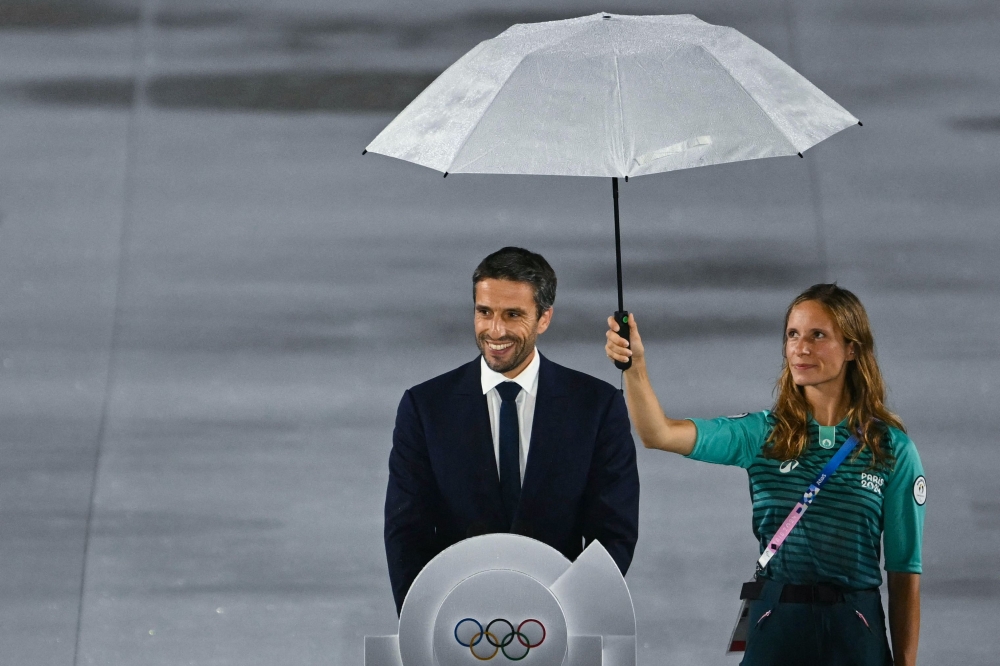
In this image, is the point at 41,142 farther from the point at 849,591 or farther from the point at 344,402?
the point at 849,591

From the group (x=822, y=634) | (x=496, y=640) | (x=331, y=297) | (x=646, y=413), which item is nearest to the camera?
(x=496, y=640)

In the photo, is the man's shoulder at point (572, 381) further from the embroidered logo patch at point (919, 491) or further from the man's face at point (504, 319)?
the embroidered logo patch at point (919, 491)

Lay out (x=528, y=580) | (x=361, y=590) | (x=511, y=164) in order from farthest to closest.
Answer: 1. (x=361, y=590)
2. (x=511, y=164)
3. (x=528, y=580)

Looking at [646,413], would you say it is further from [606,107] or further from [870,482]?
[606,107]

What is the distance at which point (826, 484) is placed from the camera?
2.57m

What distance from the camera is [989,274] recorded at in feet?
14.9

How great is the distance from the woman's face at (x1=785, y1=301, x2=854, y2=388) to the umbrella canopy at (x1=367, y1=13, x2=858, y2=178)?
1.14ft

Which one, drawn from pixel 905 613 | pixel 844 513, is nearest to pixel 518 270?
pixel 844 513

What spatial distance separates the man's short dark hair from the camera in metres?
2.57

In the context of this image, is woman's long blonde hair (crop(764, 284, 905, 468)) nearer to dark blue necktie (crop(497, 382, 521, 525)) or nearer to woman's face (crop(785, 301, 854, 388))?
woman's face (crop(785, 301, 854, 388))

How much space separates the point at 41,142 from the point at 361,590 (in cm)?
194

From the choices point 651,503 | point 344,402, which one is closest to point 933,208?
point 651,503

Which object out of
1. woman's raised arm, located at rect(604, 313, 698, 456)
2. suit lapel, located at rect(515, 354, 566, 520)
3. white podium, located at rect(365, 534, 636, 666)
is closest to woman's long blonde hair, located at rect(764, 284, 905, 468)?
woman's raised arm, located at rect(604, 313, 698, 456)

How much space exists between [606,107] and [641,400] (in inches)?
22.6
